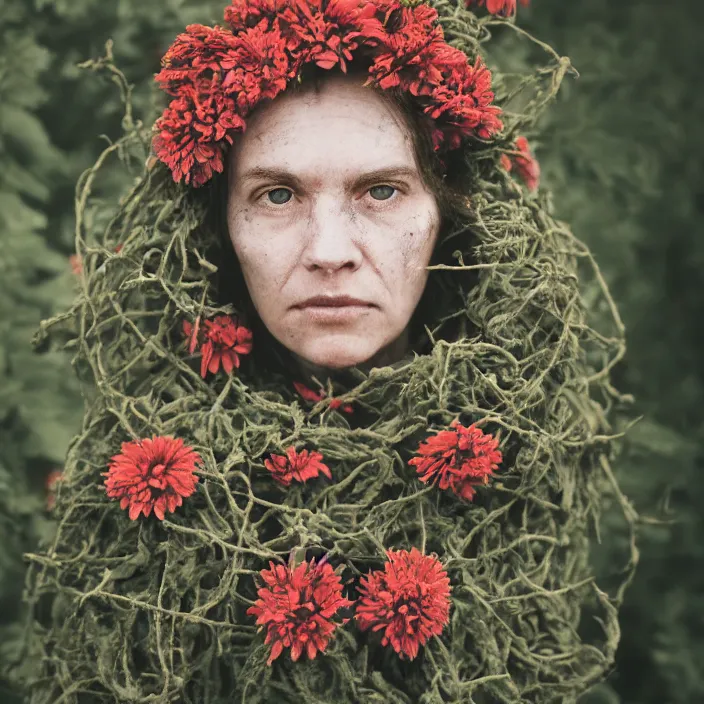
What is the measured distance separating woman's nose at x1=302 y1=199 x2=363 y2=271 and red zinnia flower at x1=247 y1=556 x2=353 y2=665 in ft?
1.26

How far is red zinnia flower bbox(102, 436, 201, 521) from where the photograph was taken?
1.40 metres

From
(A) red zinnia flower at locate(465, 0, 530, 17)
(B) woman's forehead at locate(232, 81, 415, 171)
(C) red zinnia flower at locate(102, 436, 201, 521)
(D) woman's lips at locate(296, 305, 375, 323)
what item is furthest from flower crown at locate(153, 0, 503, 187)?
(C) red zinnia flower at locate(102, 436, 201, 521)

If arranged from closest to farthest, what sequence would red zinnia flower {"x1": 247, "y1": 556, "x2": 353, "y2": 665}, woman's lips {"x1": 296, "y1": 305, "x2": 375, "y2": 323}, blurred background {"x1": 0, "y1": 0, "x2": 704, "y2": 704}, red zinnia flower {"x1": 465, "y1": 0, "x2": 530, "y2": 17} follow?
1. red zinnia flower {"x1": 247, "y1": 556, "x2": 353, "y2": 665}
2. woman's lips {"x1": 296, "y1": 305, "x2": 375, "y2": 323}
3. red zinnia flower {"x1": 465, "y1": 0, "x2": 530, "y2": 17}
4. blurred background {"x1": 0, "y1": 0, "x2": 704, "y2": 704}

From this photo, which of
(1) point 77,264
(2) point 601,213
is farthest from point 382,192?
(2) point 601,213

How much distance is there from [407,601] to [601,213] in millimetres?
986

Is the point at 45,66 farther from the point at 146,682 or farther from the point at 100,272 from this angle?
the point at 146,682

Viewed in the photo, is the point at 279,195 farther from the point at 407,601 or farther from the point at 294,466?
A: the point at 407,601

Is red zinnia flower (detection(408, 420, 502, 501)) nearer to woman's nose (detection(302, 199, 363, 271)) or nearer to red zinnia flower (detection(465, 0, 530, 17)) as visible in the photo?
woman's nose (detection(302, 199, 363, 271))

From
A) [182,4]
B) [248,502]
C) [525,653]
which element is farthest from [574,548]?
[182,4]

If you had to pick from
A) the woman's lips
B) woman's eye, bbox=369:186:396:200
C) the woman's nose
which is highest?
woman's eye, bbox=369:186:396:200

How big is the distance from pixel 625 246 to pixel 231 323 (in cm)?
86

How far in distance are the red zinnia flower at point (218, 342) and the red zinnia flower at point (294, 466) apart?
0.53 feet

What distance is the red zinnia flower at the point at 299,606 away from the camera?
135cm

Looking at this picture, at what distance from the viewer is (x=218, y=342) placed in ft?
5.07
